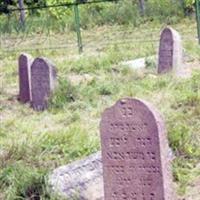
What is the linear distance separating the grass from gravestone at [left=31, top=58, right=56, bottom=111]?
137mm

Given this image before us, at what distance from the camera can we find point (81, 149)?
6.31 metres

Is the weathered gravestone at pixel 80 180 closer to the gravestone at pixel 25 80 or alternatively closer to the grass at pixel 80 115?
the grass at pixel 80 115

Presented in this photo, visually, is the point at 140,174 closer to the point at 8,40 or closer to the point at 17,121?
the point at 17,121

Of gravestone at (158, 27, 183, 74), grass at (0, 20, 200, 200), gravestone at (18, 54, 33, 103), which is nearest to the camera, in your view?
grass at (0, 20, 200, 200)

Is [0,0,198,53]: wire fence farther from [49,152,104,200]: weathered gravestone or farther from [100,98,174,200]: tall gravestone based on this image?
[100,98,174,200]: tall gravestone

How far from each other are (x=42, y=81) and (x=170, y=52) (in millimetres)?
1954

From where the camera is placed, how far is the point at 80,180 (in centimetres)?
544

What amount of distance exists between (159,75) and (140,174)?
4982mm

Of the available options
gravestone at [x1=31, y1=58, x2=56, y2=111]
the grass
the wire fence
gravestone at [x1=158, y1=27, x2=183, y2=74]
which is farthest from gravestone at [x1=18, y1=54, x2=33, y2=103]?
the wire fence

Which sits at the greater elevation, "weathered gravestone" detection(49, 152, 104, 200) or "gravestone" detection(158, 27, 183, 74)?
"gravestone" detection(158, 27, 183, 74)

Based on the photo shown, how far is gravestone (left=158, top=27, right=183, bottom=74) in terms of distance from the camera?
9.77 metres

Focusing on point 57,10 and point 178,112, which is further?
point 57,10

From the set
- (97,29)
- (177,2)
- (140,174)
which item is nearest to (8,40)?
(97,29)

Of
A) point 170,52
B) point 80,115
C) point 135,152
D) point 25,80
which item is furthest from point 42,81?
point 135,152
